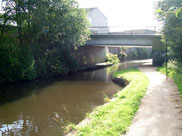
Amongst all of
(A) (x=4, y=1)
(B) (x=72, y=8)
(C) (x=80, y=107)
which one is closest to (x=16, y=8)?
(A) (x=4, y=1)

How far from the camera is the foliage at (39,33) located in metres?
17.0

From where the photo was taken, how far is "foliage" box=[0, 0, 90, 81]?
1698 cm

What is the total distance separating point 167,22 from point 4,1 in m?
13.4

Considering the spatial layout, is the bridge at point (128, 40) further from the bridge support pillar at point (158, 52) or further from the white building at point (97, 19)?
the white building at point (97, 19)

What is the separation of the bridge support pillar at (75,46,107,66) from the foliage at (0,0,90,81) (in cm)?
663

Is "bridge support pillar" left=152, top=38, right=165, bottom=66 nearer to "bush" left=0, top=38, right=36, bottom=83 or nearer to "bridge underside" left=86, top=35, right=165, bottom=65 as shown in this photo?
"bridge underside" left=86, top=35, right=165, bottom=65

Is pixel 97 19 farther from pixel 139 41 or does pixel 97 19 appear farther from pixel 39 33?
pixel 39 33

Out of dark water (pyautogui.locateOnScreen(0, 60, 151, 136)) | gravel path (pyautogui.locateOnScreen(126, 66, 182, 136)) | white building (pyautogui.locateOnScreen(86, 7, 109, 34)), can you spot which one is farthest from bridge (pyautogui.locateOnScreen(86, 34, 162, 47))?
gravel path (pyautogui.locateOnScreen(126, 66, 182, 136))

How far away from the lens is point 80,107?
934cm

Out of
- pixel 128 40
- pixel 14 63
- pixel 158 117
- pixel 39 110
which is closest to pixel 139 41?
pixel 128 40

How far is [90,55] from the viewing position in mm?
33031

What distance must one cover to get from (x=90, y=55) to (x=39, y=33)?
47.1 ft

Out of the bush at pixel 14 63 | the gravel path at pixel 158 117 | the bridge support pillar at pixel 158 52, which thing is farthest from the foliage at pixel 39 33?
the gravel path at pixel 158 117

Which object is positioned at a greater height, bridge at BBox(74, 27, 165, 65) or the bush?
bridge at BBox(74, 27, 165, 65)
